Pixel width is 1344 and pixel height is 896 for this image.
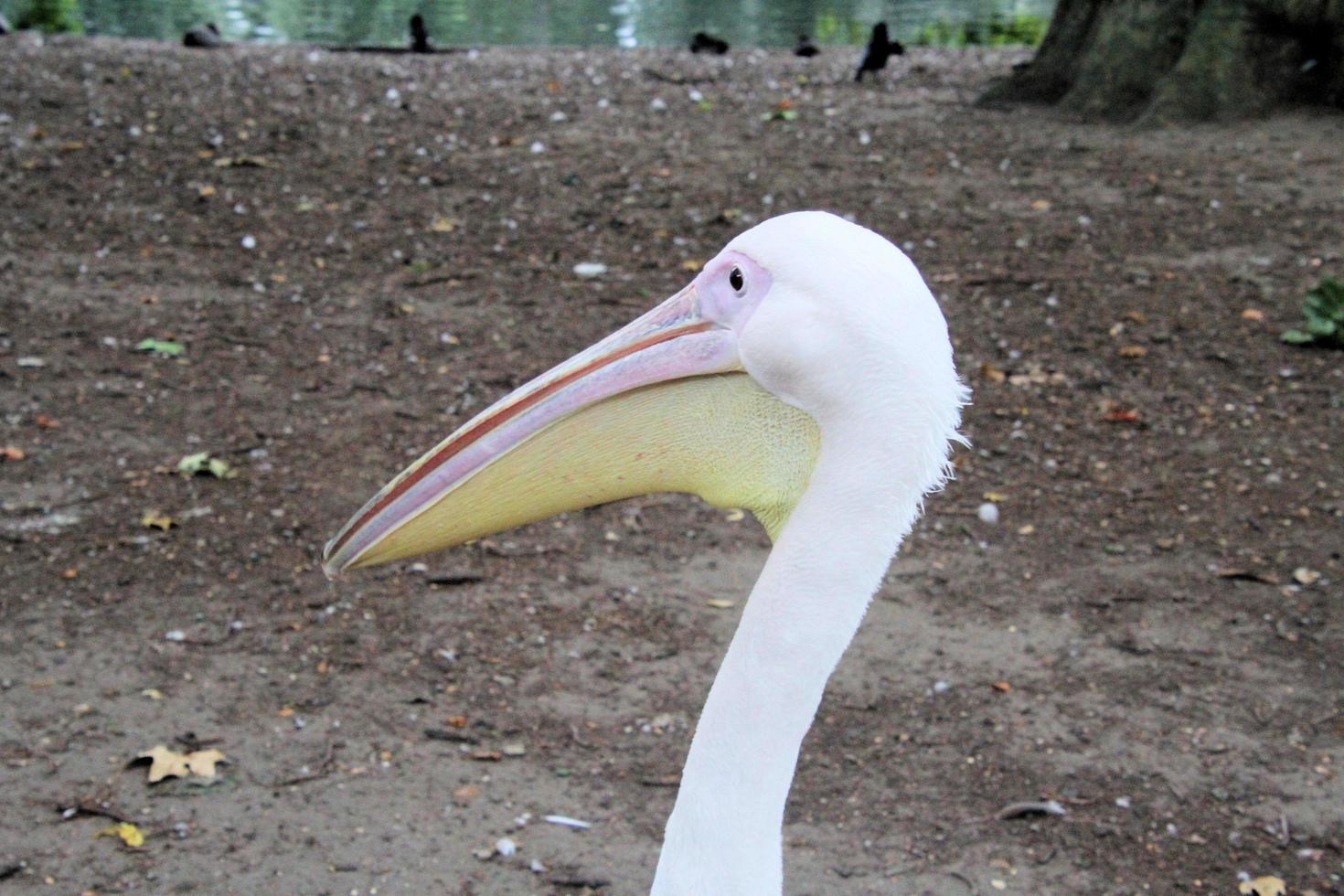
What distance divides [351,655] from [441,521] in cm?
192

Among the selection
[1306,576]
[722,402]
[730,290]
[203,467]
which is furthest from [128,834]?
→ [1306,576]

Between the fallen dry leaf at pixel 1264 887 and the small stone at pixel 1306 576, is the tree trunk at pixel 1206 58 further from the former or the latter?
the fallen dry leaf at pixel 1264 887

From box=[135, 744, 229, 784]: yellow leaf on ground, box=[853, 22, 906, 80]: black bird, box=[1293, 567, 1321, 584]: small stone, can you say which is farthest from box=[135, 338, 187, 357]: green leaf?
box=[853, 22, 906, 80]: black bird

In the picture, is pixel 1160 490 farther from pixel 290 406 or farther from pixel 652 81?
pixel 652 81

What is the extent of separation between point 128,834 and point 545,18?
1301 cm

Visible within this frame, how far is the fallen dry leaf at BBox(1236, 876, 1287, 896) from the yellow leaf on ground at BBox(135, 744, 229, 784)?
8.37 ft

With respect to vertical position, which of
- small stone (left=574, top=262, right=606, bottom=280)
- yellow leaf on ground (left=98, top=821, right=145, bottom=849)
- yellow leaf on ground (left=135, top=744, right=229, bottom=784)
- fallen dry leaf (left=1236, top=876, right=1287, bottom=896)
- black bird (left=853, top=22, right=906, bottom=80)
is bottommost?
fallen dry leaf (left=1236, top=876, right=1287, bottom=896)

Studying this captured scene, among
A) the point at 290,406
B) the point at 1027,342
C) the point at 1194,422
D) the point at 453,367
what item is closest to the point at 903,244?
the point at 1027,342

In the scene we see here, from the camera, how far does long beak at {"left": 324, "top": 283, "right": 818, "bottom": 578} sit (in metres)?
2.18

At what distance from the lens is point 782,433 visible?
215 centimetres

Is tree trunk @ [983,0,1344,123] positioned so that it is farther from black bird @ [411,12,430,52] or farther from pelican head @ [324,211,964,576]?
pelican head @ [324,211,964,576]

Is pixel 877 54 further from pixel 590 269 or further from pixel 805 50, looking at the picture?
pixel 590 269

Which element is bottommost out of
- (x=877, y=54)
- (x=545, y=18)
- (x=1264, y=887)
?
(x=1264, y=887)

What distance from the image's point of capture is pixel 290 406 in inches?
211
